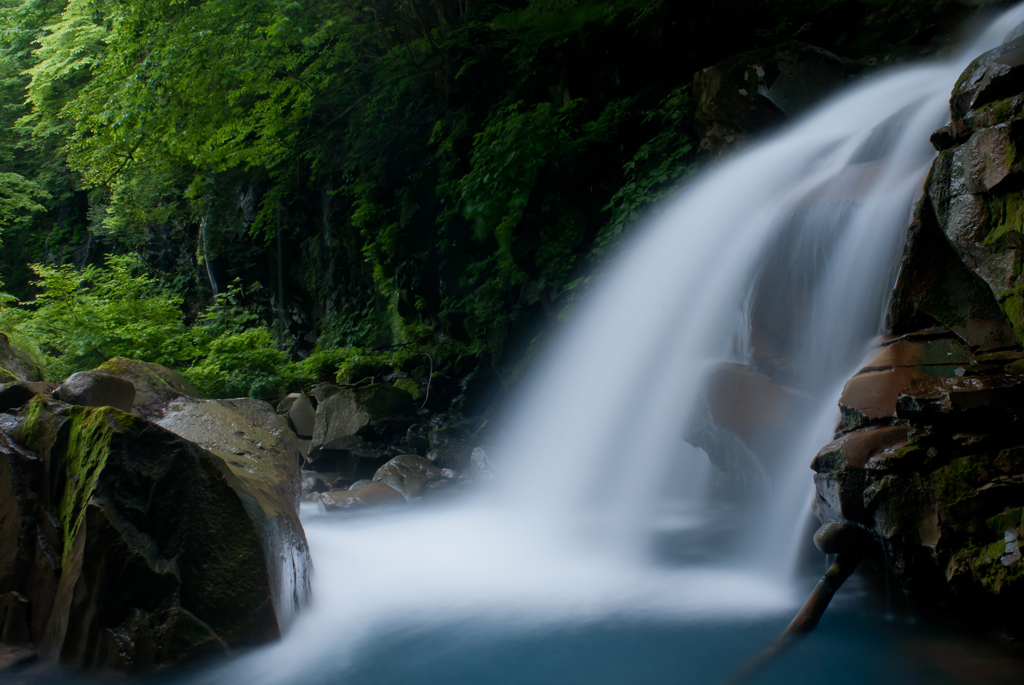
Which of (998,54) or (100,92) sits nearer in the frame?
(998,54)

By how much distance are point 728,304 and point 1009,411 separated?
2296 mm

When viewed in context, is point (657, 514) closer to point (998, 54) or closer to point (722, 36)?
point (998, 54)

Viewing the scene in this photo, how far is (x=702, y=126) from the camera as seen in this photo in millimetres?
7102

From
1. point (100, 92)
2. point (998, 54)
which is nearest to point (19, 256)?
point (100, 92)

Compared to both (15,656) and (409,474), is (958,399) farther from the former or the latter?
(409,474)

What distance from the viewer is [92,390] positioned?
4.24 metres

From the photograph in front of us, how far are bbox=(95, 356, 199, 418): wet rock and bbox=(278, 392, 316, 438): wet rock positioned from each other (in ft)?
11.3

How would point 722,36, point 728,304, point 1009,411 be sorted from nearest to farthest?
1. point 1009,411
2. point 728,304
3. point 722,36

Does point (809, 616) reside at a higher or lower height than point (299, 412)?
lower

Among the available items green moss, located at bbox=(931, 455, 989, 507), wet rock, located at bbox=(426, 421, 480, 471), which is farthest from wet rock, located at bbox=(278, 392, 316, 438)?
green moss, located at bbox=(931, 455, 989, 507)

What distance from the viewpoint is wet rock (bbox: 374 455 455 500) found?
705 centimetres

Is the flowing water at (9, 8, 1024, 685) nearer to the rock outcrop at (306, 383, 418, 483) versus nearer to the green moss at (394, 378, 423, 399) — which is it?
the rock outcrop at (306, 383, 418, 483)

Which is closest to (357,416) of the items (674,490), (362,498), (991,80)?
(362,498)

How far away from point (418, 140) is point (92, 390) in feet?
23.3
